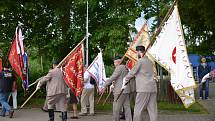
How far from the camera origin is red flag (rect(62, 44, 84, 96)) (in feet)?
47.5

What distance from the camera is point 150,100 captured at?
462 inches

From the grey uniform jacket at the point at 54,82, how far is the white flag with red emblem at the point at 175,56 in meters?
2.84

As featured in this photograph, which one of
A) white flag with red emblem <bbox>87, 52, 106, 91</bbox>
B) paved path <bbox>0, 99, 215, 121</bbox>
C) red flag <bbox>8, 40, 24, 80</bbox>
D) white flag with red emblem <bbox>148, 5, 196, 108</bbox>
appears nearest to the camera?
white flag with red emblem <bbox>148, 5, 196, 108</bbox>

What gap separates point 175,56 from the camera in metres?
11.8

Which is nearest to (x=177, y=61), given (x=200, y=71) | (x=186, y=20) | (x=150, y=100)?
(x=150, y=100)

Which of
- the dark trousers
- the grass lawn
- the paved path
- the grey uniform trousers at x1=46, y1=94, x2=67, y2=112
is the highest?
the dark trousers

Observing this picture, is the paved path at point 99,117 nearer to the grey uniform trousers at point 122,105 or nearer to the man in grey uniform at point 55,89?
the man in grey uniform at point 55,89

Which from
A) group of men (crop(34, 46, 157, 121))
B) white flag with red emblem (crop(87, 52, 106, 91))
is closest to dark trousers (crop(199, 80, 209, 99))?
white flag with red emblem (crop(87, 52, 106, 91))

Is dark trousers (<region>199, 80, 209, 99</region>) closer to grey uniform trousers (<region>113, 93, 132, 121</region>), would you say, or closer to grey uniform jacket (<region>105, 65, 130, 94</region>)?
grey uniform trousers (<region>113, 93, 132, 121</region>)

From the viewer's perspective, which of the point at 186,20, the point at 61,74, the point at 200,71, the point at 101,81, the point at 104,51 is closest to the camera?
→ the point at 61,74

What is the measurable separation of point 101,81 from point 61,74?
147 inches

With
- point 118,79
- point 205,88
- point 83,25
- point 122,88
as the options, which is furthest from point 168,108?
point 83,25

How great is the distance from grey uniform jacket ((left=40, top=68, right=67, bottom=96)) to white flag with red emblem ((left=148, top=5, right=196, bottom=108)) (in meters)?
2.84

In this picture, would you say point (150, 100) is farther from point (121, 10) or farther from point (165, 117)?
point (121, 10)
